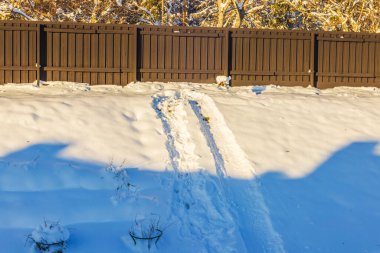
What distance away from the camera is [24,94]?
10.7 meters

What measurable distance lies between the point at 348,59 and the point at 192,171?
8666mm

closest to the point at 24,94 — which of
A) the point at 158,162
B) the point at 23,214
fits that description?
the point at 158,162

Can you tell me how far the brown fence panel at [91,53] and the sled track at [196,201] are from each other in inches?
179

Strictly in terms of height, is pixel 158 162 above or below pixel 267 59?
below

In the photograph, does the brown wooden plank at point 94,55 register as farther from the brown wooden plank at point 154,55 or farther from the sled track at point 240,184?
the sled track at point 240,184

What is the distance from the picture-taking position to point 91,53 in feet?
41.6

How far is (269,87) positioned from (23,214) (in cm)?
868

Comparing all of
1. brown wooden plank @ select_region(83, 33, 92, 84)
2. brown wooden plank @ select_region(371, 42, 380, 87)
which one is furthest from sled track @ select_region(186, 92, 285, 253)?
brown wooden plank @ select_region(371, 42, 380, 87)

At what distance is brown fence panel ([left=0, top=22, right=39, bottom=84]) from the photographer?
12.3m

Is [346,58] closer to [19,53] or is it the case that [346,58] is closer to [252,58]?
[252,58]

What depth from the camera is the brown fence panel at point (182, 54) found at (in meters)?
12.9

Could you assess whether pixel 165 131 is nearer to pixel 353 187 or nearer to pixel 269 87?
pixel 353 187

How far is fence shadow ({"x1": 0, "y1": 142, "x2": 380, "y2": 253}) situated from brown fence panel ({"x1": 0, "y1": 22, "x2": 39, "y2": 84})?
17.7ft

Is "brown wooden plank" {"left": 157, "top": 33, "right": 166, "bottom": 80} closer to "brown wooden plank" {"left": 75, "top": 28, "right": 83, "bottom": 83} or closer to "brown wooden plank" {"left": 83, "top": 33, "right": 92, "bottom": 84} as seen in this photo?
"brown wooden plank" {"left": 83, "top": 33, "right": 92, "bottom": 84}
